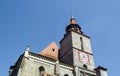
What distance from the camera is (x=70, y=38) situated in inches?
1136

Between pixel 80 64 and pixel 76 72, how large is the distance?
78.6 inches

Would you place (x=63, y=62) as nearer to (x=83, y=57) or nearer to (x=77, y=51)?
(x=77, y=51)

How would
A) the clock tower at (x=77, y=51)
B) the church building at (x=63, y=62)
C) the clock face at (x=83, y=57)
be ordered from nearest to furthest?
the church building at (x=63, y=62) < the clock tower at (x=77, y=51) < the clock face at (x=83, y=57)

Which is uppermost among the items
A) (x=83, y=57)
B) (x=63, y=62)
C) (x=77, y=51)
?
(x=77, y=51)

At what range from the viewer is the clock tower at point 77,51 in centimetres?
2609

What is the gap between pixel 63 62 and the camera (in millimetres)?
26344

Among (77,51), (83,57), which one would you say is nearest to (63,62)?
(77,51)

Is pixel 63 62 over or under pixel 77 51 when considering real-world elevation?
under

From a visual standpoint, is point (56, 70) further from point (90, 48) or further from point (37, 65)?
point (90, 48)

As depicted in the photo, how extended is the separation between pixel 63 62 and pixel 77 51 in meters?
2.44

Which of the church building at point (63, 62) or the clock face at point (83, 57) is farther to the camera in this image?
the clock face at point (83, 57)

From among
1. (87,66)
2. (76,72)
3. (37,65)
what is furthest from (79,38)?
(37,65)

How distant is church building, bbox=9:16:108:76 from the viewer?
22.2 metres

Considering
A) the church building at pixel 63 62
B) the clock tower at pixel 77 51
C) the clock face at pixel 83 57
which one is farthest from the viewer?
the clock face at pixel 83 57
